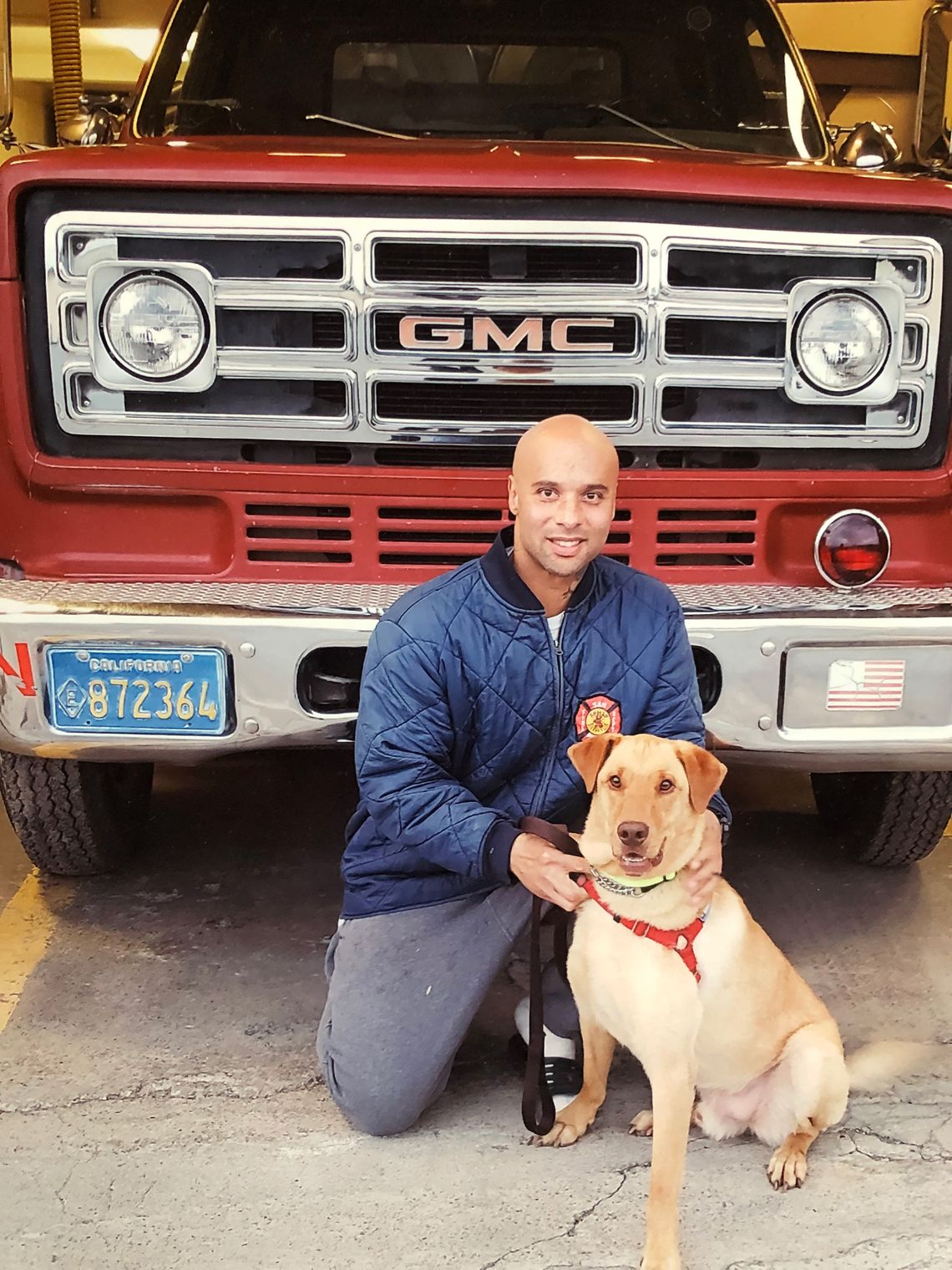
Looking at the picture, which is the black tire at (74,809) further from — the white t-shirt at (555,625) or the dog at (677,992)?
the dog at (677,992)

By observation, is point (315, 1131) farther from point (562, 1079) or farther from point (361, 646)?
point (361, 646)

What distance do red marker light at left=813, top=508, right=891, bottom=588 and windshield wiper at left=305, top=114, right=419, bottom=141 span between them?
1.45 metres

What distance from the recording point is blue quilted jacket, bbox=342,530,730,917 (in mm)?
2541

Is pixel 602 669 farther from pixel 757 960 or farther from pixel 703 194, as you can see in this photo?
pixel 703 194

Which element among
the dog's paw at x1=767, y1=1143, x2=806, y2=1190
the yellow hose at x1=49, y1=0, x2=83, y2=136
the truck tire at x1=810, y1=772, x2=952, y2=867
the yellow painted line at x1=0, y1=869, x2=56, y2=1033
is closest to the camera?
the dog's paw at x1=767, y1=1143, x2=806, y2=1190

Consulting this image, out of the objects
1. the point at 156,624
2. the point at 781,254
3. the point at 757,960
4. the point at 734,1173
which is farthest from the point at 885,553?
the point at 156,624

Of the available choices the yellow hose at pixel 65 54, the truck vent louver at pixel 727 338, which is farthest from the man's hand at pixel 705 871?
the yellow hose at pixel 65 54

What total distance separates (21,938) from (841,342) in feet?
7.49

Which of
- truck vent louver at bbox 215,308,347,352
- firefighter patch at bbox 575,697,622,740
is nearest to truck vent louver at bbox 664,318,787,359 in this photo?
truck vent louver at bbox 215,308,347,352

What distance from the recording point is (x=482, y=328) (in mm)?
2887

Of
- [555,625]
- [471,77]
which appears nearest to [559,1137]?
[555,625]

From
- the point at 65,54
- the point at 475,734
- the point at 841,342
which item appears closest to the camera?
the point at 475,734

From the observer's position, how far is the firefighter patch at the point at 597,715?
2.63m

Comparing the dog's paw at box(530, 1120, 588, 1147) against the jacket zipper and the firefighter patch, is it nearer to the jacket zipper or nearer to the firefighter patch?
the jacket zipper
